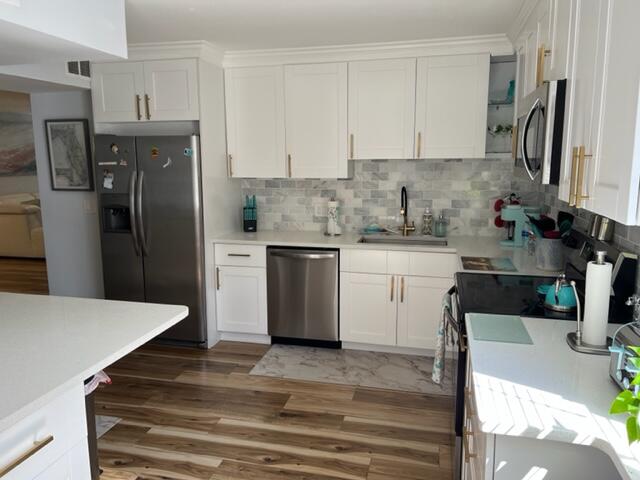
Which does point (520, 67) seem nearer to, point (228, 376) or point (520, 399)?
point (520, 399)

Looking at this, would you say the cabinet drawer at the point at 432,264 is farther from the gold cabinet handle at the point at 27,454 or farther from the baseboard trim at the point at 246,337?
the gold cabinet handle at the point at 27,454

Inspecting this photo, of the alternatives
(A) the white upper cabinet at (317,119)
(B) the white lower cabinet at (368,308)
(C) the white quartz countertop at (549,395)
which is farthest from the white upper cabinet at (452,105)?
(C) the white quartz countertop at (549,395)

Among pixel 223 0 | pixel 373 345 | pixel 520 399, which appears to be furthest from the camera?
pixel 373 345

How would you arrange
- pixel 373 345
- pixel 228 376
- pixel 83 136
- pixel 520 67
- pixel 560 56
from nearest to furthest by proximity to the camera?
pixel 560 56
pixel 520 67
pixel 228 376
pixel 373 345
pixel 83 136

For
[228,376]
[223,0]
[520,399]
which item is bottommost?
[228,376]

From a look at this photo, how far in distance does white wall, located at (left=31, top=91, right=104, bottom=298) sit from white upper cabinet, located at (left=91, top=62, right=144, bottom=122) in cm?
55

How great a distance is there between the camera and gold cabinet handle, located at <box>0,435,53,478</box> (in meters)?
1.16

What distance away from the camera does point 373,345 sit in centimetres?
382

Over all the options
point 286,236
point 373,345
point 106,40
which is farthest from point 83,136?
point 373,345

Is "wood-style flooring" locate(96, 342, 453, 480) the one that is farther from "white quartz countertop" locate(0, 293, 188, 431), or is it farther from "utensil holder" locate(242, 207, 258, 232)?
"utensil holder" locate(242, 207, 258, 232)

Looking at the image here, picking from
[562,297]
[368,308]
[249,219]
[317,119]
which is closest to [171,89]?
[317,119]

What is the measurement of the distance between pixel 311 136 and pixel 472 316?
2.35 meters

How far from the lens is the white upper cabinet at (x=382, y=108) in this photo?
143 inches

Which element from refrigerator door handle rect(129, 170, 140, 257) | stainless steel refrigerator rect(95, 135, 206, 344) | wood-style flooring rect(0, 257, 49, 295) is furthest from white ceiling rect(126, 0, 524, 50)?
wood-style flooring rect(0, 257, 49, 295)
